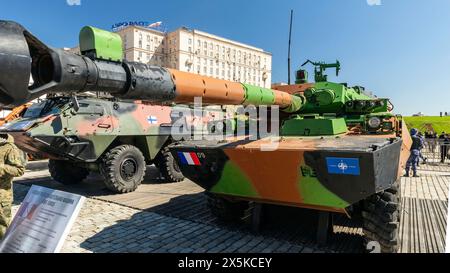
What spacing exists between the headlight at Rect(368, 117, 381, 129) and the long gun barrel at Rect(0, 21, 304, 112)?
3057 millimetres

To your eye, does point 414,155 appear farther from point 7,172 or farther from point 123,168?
point 7,172

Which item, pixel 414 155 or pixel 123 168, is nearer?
pixel 123 168

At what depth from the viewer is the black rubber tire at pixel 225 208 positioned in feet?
17.4

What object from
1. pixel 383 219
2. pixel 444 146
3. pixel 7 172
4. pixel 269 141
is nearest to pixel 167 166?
pixel 269 141

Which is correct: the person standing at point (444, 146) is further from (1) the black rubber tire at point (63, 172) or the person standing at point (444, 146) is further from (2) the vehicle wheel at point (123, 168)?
(1) the black rubber tire at point (63, 172)

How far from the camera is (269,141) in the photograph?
453cm

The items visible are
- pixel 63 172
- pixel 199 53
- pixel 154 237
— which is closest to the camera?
pixel 154 237

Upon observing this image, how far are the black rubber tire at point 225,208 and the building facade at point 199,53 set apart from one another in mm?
51787

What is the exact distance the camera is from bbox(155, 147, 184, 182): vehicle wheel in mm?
9086

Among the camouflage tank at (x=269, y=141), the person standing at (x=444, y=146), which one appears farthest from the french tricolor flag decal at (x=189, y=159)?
the person standing at (x=444, y=146)

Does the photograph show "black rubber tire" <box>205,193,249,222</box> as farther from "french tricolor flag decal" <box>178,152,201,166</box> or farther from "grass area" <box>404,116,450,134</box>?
"grass area" <box>404,116,450,134</box>

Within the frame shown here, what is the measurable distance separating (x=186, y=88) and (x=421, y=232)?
4270 mm

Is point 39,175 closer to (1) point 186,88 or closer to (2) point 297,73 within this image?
(2) point 297,73

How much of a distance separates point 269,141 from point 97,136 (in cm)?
435
